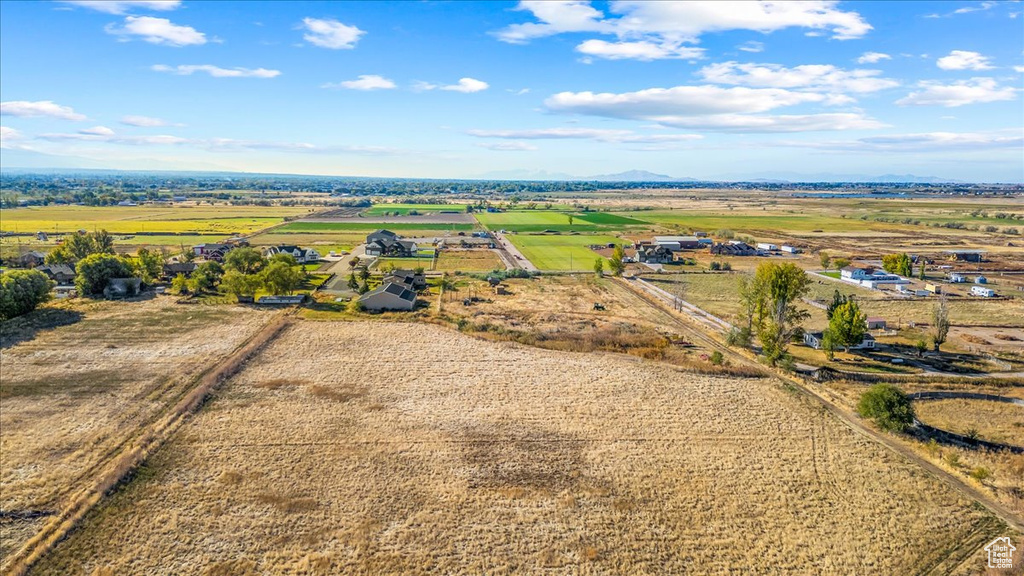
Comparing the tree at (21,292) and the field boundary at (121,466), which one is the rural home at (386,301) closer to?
the field boundary at (121,466)

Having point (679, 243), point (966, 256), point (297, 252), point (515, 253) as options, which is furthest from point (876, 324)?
point (297, 252)

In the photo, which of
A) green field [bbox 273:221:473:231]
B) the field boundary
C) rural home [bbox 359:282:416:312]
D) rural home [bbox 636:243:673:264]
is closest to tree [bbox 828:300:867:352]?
rural home [bbox 359:282:416:312]

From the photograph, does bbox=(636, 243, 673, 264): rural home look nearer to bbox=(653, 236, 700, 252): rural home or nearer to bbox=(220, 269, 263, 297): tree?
bbox=(653, 236, 700, 252): rural home

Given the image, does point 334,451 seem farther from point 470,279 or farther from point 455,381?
point 470,279

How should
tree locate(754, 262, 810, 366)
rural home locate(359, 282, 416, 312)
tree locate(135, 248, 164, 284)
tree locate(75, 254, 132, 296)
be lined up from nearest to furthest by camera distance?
tree locate(754, 262, 810, 366) < rural home locate(359, 282, 416, 312) < tree locate(75, 254, 132, 296) < tree locate(135, 248, 164, 284)

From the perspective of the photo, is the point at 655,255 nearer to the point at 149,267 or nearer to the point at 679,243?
the point at 679,243

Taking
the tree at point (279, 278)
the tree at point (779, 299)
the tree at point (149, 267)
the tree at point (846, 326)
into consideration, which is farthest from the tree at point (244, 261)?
the tree at point (846, 326)
